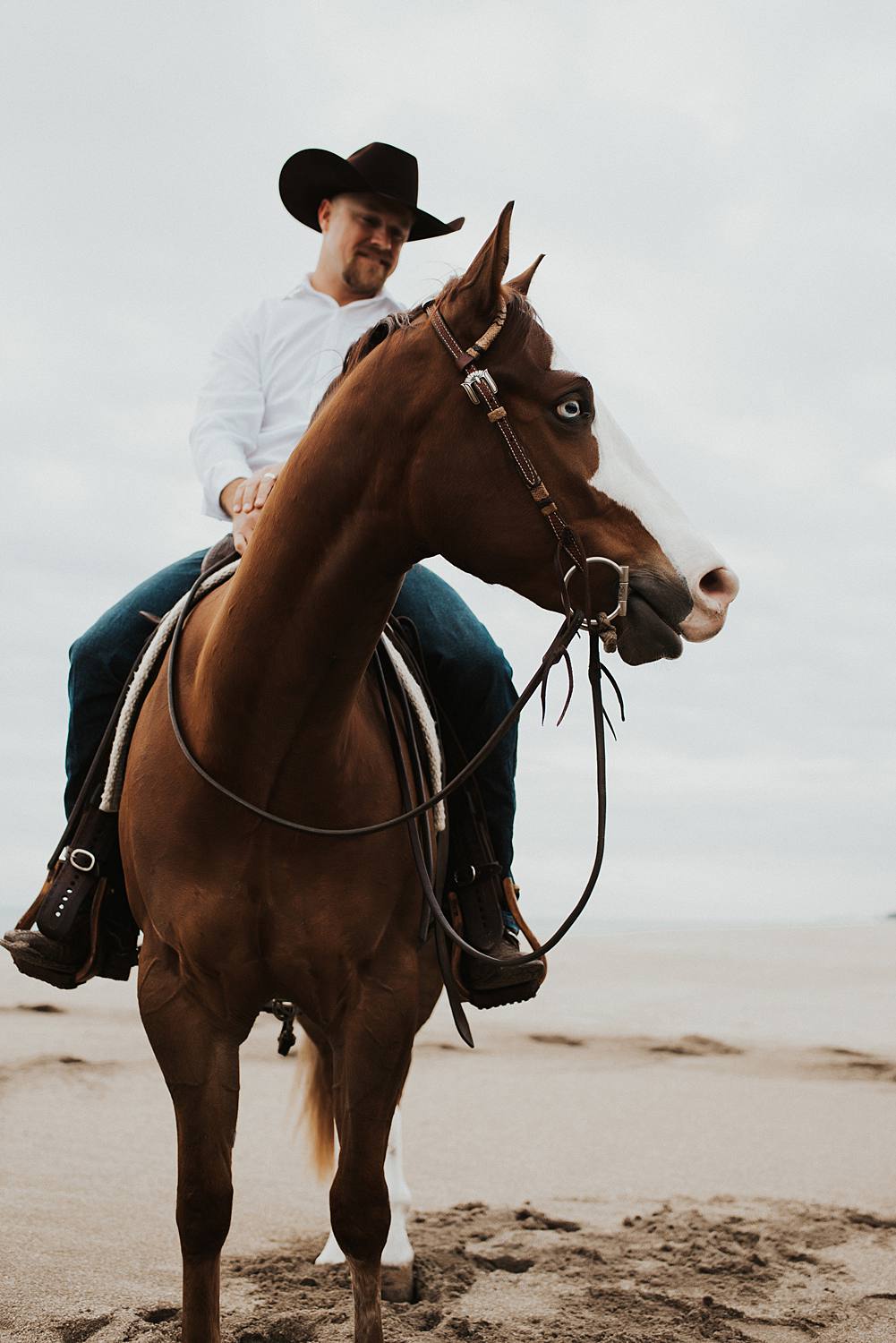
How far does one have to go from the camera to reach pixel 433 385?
8.40 feet

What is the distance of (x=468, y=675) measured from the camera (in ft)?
12.2

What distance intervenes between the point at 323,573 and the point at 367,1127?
1.37 m

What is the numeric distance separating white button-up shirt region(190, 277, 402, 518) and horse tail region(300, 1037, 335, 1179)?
223 cm

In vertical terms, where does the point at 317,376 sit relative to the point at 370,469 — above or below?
above

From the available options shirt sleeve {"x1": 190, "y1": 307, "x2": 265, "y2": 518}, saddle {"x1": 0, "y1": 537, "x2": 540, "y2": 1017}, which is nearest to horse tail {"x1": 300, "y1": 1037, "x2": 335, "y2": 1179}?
saddle {"x1": 0, "y1": 537, "x2": 540, "y2": 1017}

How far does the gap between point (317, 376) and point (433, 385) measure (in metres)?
1.70

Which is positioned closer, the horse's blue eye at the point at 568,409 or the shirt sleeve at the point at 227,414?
the horse's blue eye at the point at 568,409

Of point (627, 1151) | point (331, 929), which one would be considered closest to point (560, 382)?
point (331, 929)

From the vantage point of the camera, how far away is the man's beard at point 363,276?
13.7ft

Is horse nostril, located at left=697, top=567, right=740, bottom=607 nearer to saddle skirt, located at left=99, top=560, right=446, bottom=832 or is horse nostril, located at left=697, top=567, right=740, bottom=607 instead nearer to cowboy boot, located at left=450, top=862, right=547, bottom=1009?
saddle skirt, located at left=99, top=560, right=446, bottom=832

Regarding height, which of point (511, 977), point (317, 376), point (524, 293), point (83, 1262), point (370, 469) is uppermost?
point (317, 376)

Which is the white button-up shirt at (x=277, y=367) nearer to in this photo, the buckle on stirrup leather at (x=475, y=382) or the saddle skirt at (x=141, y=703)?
the saddle skirt at (x=141, y=703)

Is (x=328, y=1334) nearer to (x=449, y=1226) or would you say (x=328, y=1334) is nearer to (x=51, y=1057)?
(x=449, y=1226)

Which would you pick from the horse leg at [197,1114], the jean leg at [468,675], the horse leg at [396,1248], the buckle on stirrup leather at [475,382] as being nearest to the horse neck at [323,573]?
the buckle on stirrup leather at [475,382]
